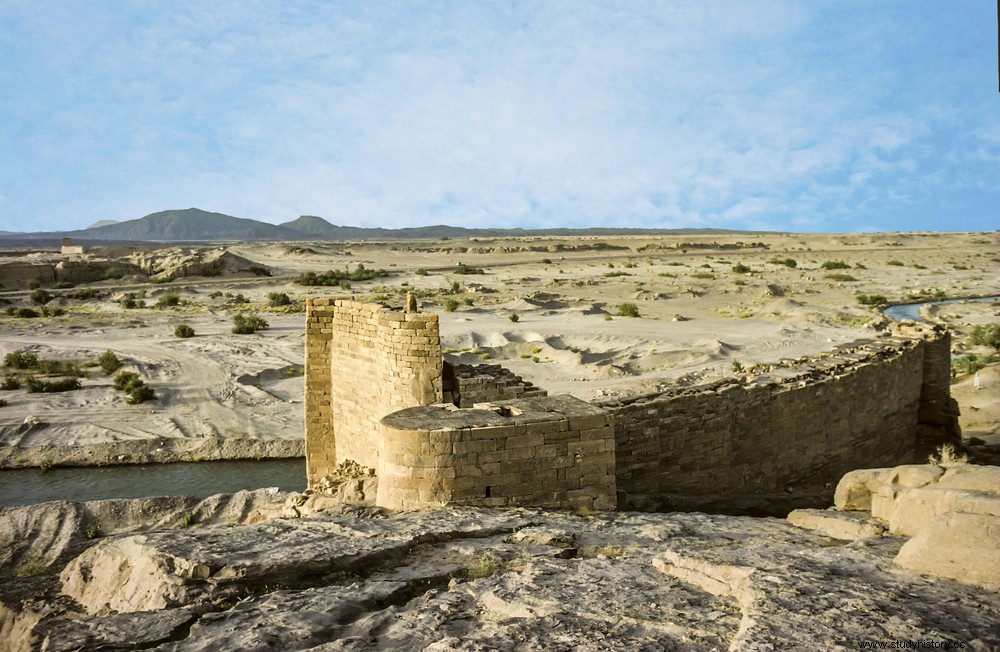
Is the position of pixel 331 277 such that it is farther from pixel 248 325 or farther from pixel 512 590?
pixel 512 590

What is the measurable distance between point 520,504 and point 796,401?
5.42 meters

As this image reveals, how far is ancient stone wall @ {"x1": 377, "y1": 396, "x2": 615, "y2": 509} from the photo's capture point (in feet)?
24.2

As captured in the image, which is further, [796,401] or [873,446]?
[873,446]

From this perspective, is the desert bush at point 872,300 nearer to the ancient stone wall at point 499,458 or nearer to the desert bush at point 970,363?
the desert bush at point 970,363

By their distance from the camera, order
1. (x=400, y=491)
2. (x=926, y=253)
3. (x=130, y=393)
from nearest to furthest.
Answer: (x=400, y=491) → (x=130, y=393) → (x=926, y=253)

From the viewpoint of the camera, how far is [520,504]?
24.9 ft

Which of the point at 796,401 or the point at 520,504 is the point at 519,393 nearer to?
the point at 520,504

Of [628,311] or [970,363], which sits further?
[628,311]

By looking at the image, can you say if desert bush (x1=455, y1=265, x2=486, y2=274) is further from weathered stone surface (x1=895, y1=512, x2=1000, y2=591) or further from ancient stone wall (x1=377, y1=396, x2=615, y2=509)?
weathered stone surface (x1=895, y1=512, x2=1000, y2=591)

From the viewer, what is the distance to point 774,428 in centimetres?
1100

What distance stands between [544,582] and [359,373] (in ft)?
17.5

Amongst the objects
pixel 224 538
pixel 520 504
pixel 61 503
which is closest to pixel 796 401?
pixel 520 504

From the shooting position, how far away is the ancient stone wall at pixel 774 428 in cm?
975

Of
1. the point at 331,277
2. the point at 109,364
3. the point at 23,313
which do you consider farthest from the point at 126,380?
the point at 331,277
